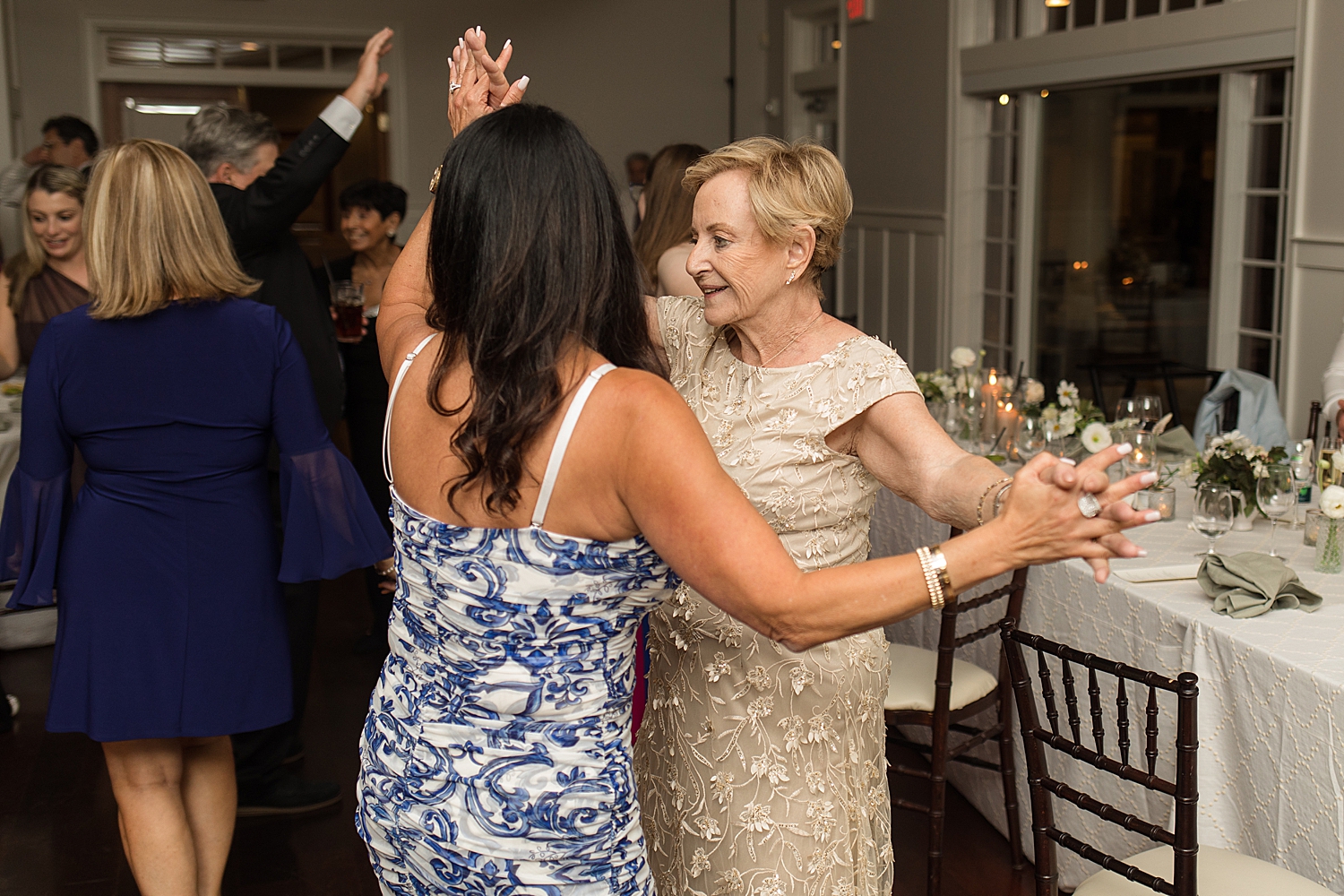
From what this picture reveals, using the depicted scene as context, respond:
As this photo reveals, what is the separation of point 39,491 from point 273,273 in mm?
1121

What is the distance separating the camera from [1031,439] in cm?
371

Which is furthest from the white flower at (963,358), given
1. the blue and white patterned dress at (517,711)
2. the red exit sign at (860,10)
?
the red exit sign at (860,10)

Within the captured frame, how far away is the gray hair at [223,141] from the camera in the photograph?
10.7ft

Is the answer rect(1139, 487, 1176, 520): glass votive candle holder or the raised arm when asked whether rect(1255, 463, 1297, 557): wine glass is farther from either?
the raised arm

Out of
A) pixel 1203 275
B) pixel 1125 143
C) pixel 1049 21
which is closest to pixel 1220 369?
pixel 1203 275

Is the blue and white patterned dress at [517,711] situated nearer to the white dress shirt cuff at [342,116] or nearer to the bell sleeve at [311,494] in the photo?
the bell sleeve at [311,494]

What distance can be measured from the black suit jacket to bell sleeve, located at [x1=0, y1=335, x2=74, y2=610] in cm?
89

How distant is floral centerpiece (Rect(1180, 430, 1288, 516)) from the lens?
2861mm

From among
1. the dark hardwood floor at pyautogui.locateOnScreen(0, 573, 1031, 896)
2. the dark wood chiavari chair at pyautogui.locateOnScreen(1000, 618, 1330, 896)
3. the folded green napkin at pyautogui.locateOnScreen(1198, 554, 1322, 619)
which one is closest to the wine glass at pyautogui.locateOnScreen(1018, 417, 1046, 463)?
the dark hardwood floor at pyautogui.locateOnScreen(0, 573, 1031, 896)

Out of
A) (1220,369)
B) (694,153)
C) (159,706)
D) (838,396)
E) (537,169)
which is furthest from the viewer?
(1220,369)

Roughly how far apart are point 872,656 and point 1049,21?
5.12 m

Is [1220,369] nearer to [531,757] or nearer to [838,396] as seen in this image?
[838,396]

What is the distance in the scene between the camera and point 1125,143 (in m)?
6.14

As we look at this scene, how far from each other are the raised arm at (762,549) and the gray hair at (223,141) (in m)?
2.47
